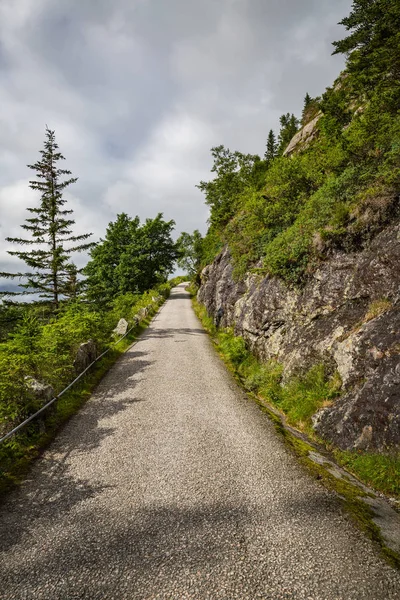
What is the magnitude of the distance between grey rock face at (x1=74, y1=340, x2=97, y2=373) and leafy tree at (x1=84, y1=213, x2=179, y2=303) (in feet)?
70.3

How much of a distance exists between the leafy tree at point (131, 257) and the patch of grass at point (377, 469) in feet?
99.9

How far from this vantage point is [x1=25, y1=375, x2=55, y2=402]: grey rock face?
280 inches

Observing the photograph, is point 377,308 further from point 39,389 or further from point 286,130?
point 286,130

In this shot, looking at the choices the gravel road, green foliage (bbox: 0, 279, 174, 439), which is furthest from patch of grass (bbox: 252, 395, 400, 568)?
green foliage (bbox: 0, 279, 174, 439)

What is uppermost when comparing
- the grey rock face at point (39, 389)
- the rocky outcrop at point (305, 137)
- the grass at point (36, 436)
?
the rocky outcrop at point (305, 137)

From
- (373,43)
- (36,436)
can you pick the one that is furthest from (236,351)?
(373,43)

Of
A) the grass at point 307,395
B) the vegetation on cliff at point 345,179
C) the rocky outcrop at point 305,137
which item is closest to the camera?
the grass at point 307,395

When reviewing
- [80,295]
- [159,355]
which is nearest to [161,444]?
[159,355]

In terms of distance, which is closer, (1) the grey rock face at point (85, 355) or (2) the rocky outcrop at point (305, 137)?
(1) the grey rock face at point (85, 355)

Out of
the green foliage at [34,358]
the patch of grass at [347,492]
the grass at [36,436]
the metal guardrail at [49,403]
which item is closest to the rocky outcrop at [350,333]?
the patch of grass at [347,492]

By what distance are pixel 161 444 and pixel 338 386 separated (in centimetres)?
484

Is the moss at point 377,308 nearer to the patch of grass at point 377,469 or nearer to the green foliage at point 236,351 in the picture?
the patch of grass at point 377,469

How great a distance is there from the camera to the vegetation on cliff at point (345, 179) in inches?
367

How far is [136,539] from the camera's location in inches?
163
